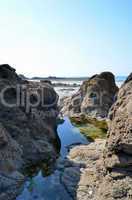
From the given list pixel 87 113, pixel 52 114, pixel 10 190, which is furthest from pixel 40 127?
pixel 87 113

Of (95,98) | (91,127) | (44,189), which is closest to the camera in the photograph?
(44,189)

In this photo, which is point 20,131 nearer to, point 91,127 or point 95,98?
point 91,127

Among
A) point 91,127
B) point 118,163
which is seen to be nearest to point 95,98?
point 91,127

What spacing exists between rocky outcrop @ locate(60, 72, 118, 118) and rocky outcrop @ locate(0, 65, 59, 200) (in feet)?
69.5

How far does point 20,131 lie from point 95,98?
108ft

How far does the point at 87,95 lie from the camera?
2434 inches

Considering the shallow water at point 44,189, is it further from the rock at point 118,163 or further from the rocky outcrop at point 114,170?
the rock at point 118,163

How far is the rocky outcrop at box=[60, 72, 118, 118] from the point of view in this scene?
2271 inches

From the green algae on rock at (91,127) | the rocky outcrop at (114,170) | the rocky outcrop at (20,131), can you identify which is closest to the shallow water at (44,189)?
the rocky outcrop at (114,170)

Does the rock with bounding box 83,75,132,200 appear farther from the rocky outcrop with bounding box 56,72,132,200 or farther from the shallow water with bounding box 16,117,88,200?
the shallow water with bounding box 16,117,88,200

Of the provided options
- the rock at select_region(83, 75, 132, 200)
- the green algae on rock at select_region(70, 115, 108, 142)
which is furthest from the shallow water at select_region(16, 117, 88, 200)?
the green algae on rock at select_region(70, 115, 108, 142)

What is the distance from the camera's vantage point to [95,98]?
5991 centimetres

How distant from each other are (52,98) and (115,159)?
20.5 m

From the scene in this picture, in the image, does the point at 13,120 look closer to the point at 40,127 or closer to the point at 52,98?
the point at 40,127
